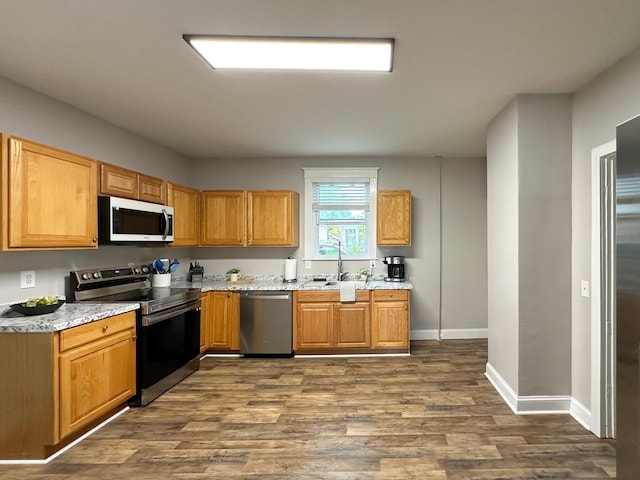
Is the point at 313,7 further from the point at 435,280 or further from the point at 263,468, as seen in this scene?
the point at 435,280

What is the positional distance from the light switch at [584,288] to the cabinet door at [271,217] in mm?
3088

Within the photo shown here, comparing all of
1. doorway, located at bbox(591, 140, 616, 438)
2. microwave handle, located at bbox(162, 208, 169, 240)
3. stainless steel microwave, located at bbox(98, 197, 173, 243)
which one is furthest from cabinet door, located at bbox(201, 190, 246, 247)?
doorway, located at bbox(591, 140, 616, 438)

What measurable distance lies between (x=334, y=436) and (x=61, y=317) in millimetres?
2062

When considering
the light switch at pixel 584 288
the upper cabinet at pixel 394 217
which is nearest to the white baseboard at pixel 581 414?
the light switch at pixel 584 288

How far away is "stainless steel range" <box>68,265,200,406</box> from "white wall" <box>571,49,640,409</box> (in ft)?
11.4

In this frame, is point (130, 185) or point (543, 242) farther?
point (130, 185)

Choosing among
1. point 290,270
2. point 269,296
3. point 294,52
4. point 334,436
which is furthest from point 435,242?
point 294,52

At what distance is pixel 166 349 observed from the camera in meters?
3.25

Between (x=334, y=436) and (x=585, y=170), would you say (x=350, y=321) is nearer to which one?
(x=334, y=436)

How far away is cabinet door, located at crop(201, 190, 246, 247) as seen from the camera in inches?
180

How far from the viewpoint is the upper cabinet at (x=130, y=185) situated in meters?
2.99

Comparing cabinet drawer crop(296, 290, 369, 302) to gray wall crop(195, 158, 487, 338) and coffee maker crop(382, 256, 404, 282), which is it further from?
gray wall crop(195, 158, 487, 338)

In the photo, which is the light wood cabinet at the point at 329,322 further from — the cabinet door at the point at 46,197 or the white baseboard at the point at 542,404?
the cabinet door at the point at 46,197

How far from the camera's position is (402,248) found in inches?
193
